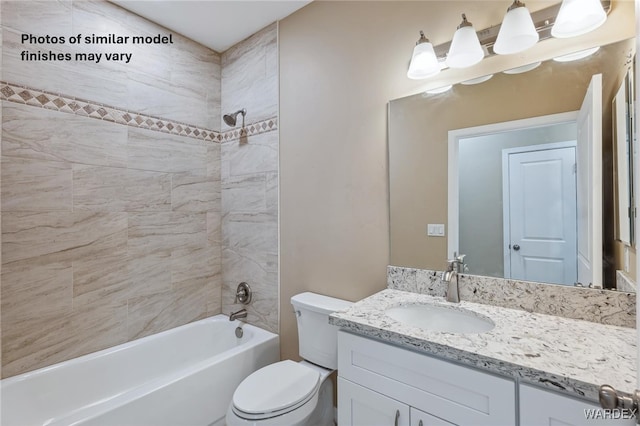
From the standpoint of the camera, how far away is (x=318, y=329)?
1.72 metres

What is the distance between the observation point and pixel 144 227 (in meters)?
2.10

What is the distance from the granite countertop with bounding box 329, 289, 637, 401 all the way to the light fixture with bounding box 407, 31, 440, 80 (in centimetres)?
110

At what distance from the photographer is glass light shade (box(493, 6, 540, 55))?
3.84 feet

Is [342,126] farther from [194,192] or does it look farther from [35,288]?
[35,288]

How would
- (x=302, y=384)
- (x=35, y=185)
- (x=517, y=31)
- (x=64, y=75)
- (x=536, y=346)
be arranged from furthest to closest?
(x=64, y=75)
(x=35, y=185)
(x=302, y=384)
(x=517, y=31)
(x=536, y=346)

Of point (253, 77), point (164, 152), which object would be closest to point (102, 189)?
point (164, 152)

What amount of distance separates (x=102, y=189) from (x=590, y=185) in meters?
2.49

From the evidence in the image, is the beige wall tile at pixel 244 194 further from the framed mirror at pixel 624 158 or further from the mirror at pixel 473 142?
the framed mirror at pixel 624 158

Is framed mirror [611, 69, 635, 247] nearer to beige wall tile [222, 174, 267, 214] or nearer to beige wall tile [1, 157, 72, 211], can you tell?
beige wall tile [222, 174, 267, 214]

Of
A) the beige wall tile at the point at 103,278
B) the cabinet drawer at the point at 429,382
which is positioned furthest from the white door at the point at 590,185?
the beige wall tile at the point at 103,278

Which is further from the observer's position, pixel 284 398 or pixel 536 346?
pixel 284 398

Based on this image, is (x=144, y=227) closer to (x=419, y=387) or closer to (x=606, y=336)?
(x=419, y=387)

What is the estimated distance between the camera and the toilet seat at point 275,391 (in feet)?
4.33

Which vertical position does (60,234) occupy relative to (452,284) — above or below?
above
